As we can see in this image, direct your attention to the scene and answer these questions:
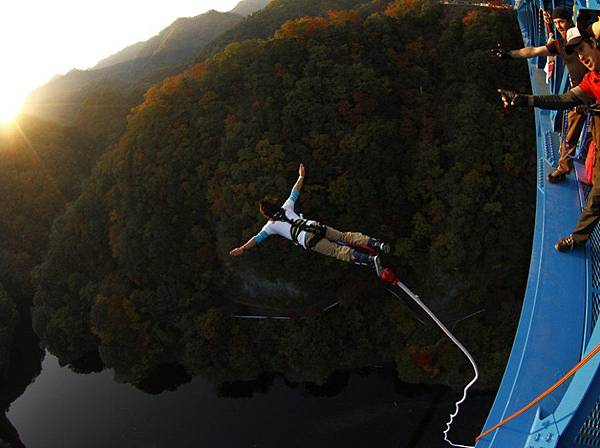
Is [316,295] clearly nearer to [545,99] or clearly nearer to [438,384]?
[438,384]

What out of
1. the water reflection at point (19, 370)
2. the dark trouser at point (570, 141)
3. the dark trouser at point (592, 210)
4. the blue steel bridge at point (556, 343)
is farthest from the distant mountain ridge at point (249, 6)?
the dark trouser at point (592, 210)

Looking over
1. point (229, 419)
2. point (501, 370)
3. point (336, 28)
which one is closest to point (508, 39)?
point (336, 28)

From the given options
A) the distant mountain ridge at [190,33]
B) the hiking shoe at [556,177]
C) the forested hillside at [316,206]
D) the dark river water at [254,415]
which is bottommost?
the dark river water at [254,415]

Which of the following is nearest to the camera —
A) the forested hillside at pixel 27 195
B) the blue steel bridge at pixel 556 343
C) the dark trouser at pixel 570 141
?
the blue steel bridge at pixel 556 343

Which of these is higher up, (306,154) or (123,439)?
(306,154)

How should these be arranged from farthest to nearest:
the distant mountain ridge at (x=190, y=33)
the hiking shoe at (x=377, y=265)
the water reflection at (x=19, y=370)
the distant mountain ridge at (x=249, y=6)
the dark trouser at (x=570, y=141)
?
the distant mountain ridge at (x=249, y=6)
the distant mountain ridge at (x=190, y=33)
the water reflection at (x=19, y=370)
the hiking shoe at (x=377, y=265)
the dark trouser at (x=570, y=141)

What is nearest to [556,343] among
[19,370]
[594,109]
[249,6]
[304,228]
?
[594,109]

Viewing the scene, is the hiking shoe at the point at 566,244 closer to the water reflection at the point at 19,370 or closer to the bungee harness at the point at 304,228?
the bungee harness at the point at 304,228
